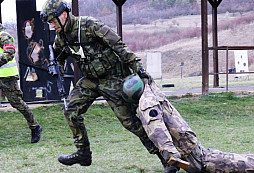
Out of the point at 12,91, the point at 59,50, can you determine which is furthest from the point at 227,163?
the point at 12,91

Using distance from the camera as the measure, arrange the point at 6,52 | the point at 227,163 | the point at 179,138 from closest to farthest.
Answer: the point at 179,138
the point at 227,163
the point at 6,52

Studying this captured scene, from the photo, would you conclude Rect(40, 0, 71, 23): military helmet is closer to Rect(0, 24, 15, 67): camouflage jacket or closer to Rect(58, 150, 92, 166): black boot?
Rect(58, 150, 92, 166): black boot

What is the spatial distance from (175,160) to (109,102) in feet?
4.65

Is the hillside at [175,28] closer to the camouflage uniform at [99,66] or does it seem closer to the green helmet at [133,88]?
the camouflage uniform at [99,66]

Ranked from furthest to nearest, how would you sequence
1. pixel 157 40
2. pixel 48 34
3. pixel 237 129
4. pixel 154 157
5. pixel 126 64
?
pixel 157 40
pixel 48 34
pixel 237 129
pixel 154 157
pixel 126 64

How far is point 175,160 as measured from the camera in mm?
4578

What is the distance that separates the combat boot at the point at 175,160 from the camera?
181 inches

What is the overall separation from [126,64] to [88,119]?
551 centimetres

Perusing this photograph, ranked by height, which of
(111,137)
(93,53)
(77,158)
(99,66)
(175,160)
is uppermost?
(93,53)

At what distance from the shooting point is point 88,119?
11047 mm

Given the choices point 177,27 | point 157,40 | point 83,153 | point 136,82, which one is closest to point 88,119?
point 83,153

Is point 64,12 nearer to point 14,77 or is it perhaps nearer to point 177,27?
point 14,77

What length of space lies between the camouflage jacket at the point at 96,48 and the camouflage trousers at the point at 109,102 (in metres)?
0.11

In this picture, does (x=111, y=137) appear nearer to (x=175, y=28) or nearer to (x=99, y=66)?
(x=99, y=66)
